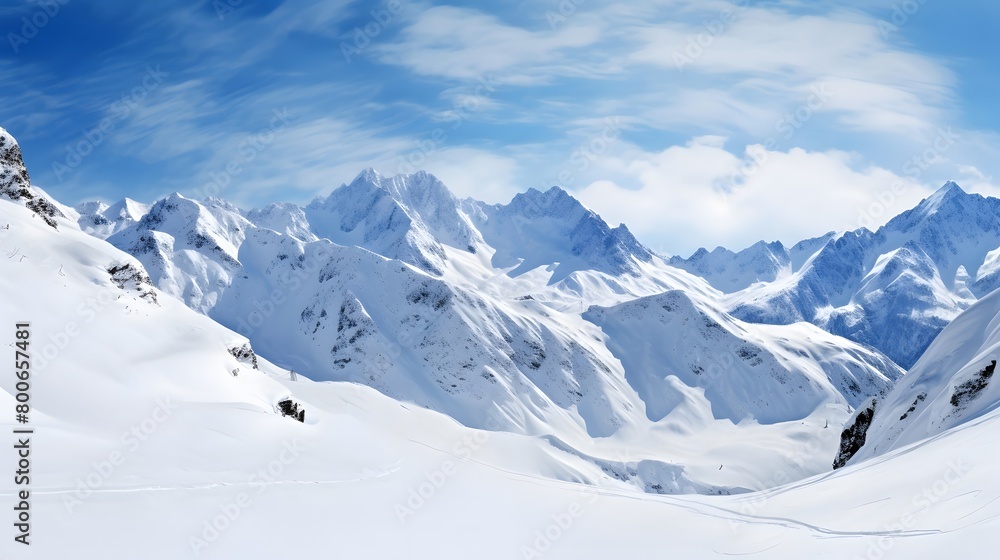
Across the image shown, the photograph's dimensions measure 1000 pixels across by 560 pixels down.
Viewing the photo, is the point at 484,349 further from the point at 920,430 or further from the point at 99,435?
the point at 99,435

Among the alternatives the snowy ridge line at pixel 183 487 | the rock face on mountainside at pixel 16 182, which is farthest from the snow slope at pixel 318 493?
the rock face on mountainside at pixel 16 182

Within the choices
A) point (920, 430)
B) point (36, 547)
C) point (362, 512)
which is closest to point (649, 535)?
point (362, 512)

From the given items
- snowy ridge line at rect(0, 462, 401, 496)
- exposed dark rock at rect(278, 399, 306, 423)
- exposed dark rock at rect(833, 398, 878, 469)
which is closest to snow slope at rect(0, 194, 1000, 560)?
snowy ridge line at rect(0, 462, 401, 496)

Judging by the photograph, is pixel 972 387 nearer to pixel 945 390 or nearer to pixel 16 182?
pixel 945 390

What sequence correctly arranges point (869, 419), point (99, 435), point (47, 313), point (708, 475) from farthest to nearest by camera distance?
point (708, 475) → point (869, 419) → point (47, 313) → point (99, 435)

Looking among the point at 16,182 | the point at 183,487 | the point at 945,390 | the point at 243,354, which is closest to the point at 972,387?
the point at 945,390

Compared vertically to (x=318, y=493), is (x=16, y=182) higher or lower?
higher

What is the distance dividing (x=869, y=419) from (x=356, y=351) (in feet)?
499

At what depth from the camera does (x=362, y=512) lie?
50.2 ft

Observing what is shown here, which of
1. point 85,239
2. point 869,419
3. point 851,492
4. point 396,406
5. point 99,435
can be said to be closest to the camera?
point 99,435

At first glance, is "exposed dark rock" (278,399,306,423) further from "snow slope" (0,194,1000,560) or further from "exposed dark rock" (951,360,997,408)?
"exposed dark rock" (951,360,997,408)

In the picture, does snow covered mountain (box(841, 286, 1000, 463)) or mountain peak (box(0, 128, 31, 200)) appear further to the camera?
mountain peak (box(0, 128, 31, 200))

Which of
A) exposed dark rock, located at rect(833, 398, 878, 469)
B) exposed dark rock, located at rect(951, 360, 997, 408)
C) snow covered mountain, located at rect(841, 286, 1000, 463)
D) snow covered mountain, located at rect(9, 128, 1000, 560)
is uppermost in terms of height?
snow covered mountain, located at rect(9, 128, 1000, 560)

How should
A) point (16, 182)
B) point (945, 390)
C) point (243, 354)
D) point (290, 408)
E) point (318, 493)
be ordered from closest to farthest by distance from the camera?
point (318, 493)
point (290, 408)
point (945, 390)
point (243, 354)
point (16, 182)
